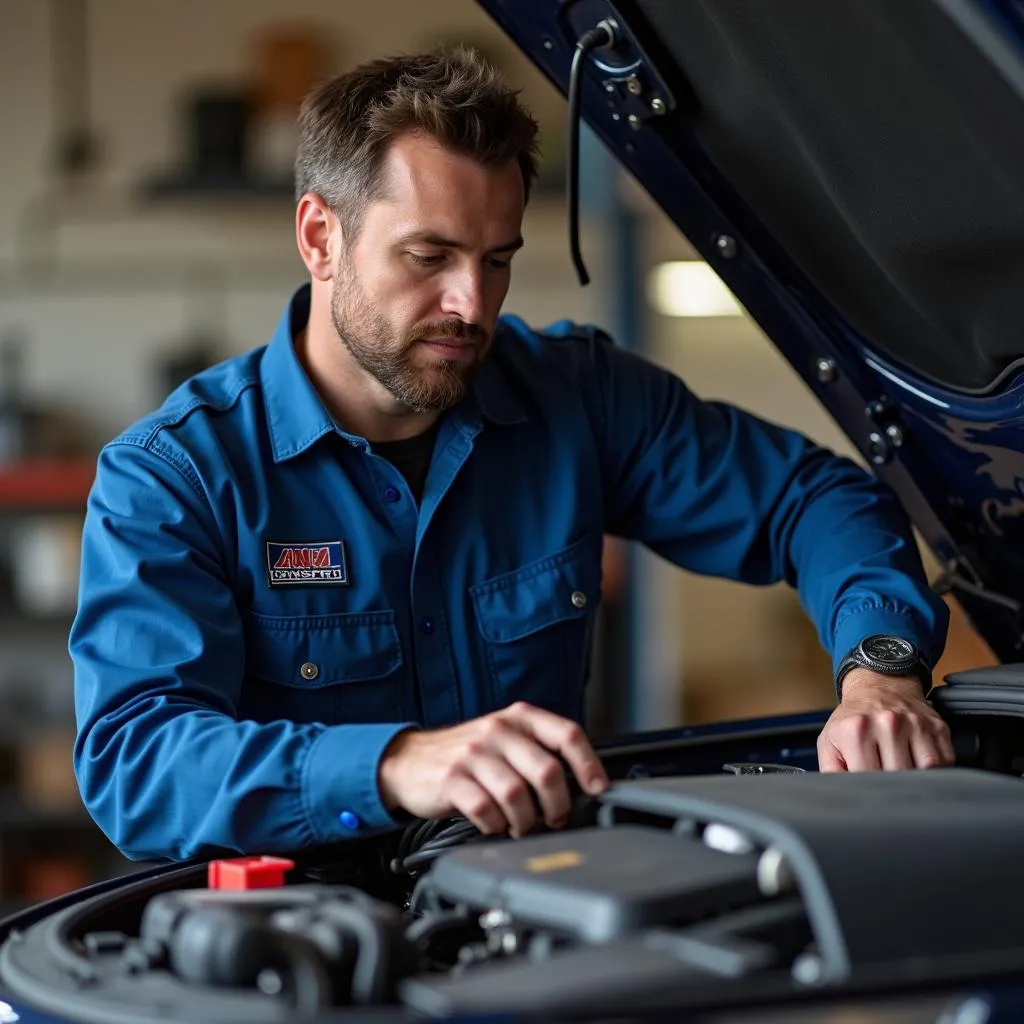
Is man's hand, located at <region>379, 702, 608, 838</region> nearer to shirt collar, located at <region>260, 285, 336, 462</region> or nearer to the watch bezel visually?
the watch bezel

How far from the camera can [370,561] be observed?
172cm

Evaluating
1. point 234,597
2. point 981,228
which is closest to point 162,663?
point 234,597

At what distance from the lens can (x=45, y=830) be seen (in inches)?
208

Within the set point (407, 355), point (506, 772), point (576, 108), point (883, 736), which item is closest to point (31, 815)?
point (407, 355)

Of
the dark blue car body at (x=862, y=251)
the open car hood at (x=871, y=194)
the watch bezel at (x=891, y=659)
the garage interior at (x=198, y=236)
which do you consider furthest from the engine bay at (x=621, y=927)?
the garage interior at (x=198, y=236)

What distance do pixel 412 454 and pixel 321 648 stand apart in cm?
29

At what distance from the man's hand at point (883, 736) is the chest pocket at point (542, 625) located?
47 centimetres

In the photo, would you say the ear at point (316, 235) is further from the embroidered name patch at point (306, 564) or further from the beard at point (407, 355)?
the embroidered name patch at point (306, 564)

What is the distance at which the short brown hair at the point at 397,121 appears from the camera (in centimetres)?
173

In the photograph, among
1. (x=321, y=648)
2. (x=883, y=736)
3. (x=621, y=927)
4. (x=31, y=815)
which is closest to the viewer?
(x=621, y=927)

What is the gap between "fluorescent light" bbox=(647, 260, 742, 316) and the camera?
5.82m

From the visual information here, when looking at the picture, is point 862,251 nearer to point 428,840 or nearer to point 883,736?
point 883,736

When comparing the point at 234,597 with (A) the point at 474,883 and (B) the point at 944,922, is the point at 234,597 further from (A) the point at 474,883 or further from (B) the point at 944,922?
(B) the point at 944,922

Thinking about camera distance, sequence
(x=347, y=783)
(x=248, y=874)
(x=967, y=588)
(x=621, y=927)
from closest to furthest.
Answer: (x=621, y=927) → (x=248, y=874) → (x=347, y=783) → (x=967, y=588)
